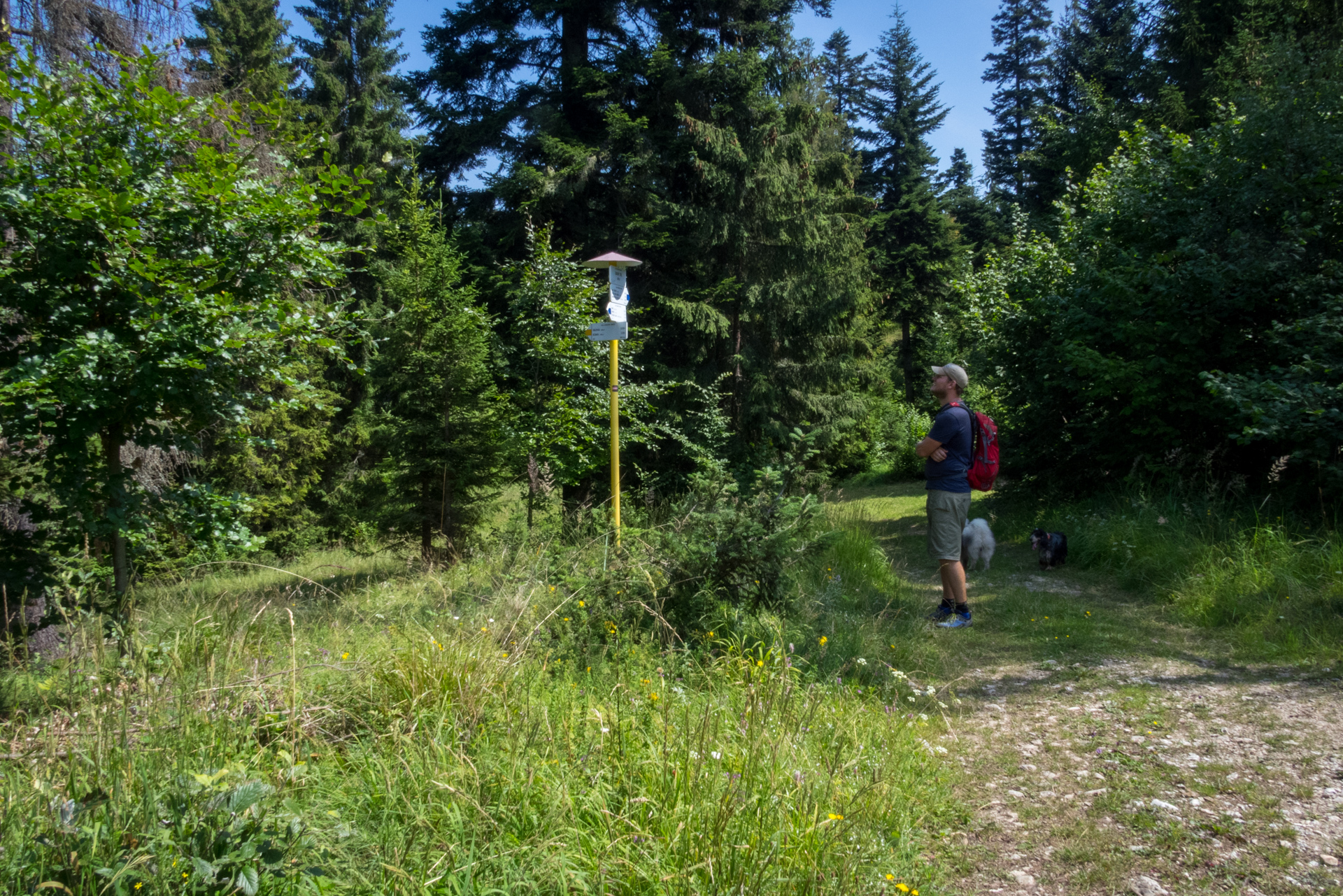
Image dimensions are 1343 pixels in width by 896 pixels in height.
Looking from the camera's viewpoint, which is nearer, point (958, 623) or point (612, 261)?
point (958, 623)

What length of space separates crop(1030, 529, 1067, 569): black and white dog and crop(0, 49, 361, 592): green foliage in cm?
701

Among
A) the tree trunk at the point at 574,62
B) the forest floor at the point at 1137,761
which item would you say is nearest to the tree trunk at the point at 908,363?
the tree trunk at the point at 574,62

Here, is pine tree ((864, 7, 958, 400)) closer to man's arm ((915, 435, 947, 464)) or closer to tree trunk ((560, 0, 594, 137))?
tree trunk ((560, 0, 594, 137))

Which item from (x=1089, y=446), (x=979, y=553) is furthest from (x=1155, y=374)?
(x=979, y=553)

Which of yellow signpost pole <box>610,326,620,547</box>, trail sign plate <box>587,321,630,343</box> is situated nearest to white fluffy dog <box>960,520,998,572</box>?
yellow signpost pole <box>610,326,620,547</box>

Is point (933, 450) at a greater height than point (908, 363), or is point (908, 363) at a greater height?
Answer: point (908, 363)

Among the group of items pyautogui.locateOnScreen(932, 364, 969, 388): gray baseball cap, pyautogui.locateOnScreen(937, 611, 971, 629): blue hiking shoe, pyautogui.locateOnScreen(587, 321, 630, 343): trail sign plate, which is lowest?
pyautogui.locateOnScreen(937, 611, 971, 629): blue hiking shoe

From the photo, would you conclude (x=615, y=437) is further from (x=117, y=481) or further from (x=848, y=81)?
(x=848, y=81)

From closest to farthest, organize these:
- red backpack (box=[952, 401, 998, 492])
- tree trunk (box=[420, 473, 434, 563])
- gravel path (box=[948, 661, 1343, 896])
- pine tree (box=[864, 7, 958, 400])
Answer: gravel path (box=[948, 661, 1343, 896])
red backpack (box=[952, 401, 998, 492])
tree trunk (box=[420, 473, 434, 563])
pine tree (box=[864, 7, 958, 400])

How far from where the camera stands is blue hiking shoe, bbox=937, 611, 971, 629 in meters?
5.80

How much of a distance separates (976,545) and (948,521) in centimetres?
A: 249

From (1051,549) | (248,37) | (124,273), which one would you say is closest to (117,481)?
(124,273)

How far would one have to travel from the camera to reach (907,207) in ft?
98.3

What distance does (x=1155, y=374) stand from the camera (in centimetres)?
879
